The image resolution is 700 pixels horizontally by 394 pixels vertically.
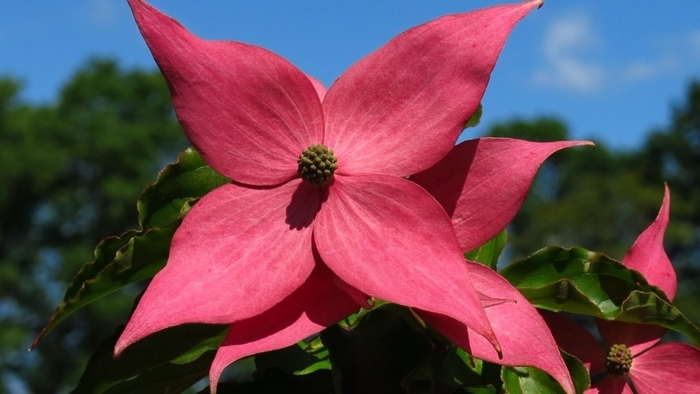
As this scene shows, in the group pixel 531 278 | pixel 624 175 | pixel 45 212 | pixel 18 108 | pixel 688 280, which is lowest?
pixel 688 280

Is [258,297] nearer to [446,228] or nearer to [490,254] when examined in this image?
[446,228]

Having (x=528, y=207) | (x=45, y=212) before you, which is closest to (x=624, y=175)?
(x=528, y=207)

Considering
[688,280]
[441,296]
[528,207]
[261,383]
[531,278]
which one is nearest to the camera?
[441,296]

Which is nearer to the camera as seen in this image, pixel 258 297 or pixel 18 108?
pixel 258 297

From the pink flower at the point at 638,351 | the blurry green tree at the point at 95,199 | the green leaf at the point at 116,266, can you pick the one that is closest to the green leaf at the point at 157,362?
the green leaf at the point at 116,266

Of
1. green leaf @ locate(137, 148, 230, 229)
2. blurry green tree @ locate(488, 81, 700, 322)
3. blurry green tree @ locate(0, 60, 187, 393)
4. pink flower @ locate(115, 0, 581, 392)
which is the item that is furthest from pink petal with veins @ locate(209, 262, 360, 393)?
blurry green tree @ locate(488, 81, 700, 322)

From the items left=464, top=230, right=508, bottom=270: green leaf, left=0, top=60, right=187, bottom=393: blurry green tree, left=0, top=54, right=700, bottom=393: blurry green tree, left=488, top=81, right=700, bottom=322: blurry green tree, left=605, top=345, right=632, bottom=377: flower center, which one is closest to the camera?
left=605, top=345, right=632, bottom=377: flower center

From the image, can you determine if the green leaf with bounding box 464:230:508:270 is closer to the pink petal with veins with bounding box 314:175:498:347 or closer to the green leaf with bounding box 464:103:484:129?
the green leaf with bounding box 464:103:484:129

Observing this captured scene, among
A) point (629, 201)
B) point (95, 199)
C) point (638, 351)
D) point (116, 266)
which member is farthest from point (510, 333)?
point (629, 201)
